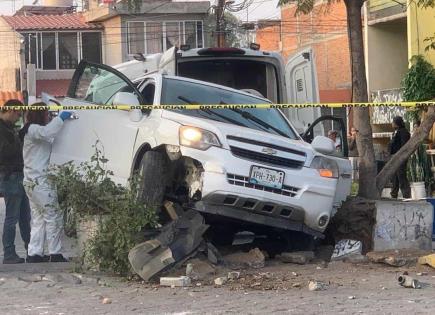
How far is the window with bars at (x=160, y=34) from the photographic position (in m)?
47.3

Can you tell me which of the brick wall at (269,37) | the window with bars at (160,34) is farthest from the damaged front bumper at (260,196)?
the brick wall at (269,37)

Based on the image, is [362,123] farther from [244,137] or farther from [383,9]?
[383,9]

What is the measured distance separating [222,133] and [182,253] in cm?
125

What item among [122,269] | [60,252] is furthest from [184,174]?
[60,252]

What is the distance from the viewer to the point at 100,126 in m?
9.55

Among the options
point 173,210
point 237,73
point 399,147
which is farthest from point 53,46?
point 173,210

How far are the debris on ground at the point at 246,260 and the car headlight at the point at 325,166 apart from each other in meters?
1.08

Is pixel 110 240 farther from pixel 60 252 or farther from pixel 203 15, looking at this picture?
pixel 203 15

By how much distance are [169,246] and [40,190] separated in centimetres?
195

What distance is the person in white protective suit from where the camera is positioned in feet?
29.3

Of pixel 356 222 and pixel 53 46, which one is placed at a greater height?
pixel 53 46

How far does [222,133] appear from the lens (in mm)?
8109

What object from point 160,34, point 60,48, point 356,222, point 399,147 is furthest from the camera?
point 60,48

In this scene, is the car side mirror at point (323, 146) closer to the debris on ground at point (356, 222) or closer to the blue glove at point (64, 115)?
the debris on ground at point (356, 222)
